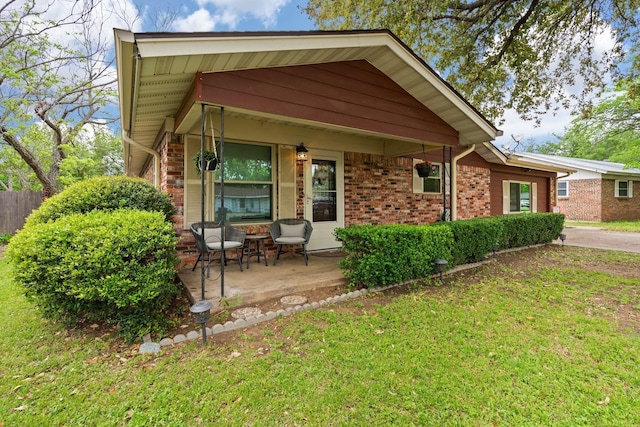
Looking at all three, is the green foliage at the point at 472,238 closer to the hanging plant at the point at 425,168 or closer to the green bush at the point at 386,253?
the green bush at the point at 386,253

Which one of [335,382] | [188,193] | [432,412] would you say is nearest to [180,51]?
[188,193]

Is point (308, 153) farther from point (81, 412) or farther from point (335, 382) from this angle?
point (81, 412)

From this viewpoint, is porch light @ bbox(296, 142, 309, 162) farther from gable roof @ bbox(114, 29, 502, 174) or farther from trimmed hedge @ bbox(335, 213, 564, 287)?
trimmed hedge @ bbox(335, 213, 564, 287)

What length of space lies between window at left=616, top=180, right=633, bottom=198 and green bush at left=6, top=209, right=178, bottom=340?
22.5 meters

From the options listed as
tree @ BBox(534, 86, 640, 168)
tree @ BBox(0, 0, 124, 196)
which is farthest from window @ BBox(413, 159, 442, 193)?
tree @ BBox(0, 0, 124, 196)

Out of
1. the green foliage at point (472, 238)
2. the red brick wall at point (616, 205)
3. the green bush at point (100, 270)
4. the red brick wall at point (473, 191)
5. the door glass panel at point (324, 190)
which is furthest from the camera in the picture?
the red brick wall at point (616, 205)

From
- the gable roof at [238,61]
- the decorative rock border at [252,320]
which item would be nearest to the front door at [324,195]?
the gable roof at [238,61]

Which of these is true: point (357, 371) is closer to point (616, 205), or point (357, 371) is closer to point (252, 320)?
point (252, 320)

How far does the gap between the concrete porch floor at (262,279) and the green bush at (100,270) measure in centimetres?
69

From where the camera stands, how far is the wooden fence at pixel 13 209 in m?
10.1

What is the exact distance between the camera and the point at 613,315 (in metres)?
3.38

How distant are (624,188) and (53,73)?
2806cm

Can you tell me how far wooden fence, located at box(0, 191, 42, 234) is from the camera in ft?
33.0

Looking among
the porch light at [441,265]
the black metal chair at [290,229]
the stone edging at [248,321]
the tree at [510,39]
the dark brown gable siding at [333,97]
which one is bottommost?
the stone edging at [248,321]
